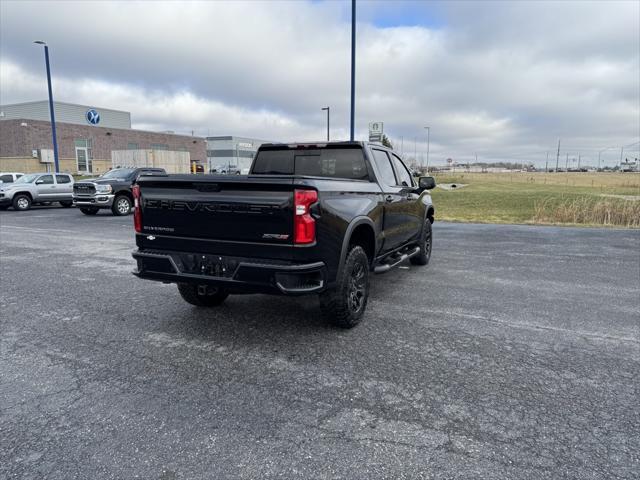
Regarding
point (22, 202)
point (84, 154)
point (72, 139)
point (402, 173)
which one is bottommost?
point (22, 202)

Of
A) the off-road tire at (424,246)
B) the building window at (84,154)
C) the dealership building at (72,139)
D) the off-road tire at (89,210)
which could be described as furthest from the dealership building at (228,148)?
the off-road tire at (424,246)

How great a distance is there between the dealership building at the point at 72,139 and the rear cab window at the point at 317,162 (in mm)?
33912

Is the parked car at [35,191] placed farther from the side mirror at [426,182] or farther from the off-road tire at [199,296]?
the side mirror at [426,182]

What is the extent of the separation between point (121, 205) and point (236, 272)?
1497 centimetres

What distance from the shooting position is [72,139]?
Result: 1748 inches

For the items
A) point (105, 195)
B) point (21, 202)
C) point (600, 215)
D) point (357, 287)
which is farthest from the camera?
point (21, 202)

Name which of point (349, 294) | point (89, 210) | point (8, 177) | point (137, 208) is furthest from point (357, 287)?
point (8, 177)

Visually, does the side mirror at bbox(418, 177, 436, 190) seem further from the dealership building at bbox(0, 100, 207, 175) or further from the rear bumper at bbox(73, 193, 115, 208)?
the dealership building at bbox(0, 100, 207, 175)

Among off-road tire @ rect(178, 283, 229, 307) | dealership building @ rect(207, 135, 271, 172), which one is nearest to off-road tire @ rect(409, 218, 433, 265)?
off-road tire @ rect(178, 283, 229, 307)

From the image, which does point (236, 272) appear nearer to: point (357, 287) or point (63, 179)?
point (357, 287)

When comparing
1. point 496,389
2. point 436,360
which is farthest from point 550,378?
point 436,360

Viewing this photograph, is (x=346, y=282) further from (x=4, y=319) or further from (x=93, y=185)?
(x=93, y=185)

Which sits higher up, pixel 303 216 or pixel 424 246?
pixel 303 216

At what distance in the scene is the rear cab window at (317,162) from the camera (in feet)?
Answer: 18.3
